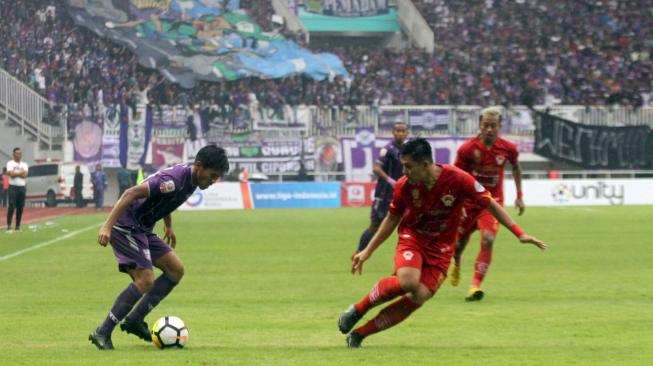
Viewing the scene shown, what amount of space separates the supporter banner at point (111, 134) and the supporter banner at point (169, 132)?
142 cm

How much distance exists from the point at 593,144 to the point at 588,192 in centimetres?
469

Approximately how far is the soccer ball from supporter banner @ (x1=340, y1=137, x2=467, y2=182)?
132 feet

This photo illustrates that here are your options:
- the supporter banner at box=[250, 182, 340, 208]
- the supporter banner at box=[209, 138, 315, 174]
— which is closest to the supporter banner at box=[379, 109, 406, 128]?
the supporter banner at box=[209, 138, 315, 174]

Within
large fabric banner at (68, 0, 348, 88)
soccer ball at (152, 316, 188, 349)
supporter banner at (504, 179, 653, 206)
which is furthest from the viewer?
large fabric banner at (68, 0, 348, 88)

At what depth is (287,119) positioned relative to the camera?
5072 centimetres

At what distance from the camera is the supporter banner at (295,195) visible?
47750mm

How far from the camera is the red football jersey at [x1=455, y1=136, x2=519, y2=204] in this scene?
49.4ft

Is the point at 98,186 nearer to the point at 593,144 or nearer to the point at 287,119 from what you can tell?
the point at 287,119

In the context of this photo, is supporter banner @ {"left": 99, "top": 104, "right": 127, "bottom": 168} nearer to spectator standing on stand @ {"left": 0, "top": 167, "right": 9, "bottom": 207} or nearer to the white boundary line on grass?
spectator standing on stand @ {"left": 0, "top": 167, "right": 9, "bottom": 207}

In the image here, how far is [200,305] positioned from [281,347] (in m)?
3.96

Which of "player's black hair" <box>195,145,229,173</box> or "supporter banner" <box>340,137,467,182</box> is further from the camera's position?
"supporter banner" <box>340,137,467,182</box>

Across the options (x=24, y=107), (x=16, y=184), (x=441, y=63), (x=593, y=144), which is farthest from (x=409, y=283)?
(x=441, y=63)

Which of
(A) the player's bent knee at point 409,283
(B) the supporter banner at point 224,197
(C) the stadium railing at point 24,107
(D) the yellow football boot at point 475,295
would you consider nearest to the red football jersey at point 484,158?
(D) the yellow football boot at point 475,295

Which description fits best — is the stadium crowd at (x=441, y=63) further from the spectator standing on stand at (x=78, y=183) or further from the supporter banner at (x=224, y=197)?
the supporter banner at (x=224, y=197)
